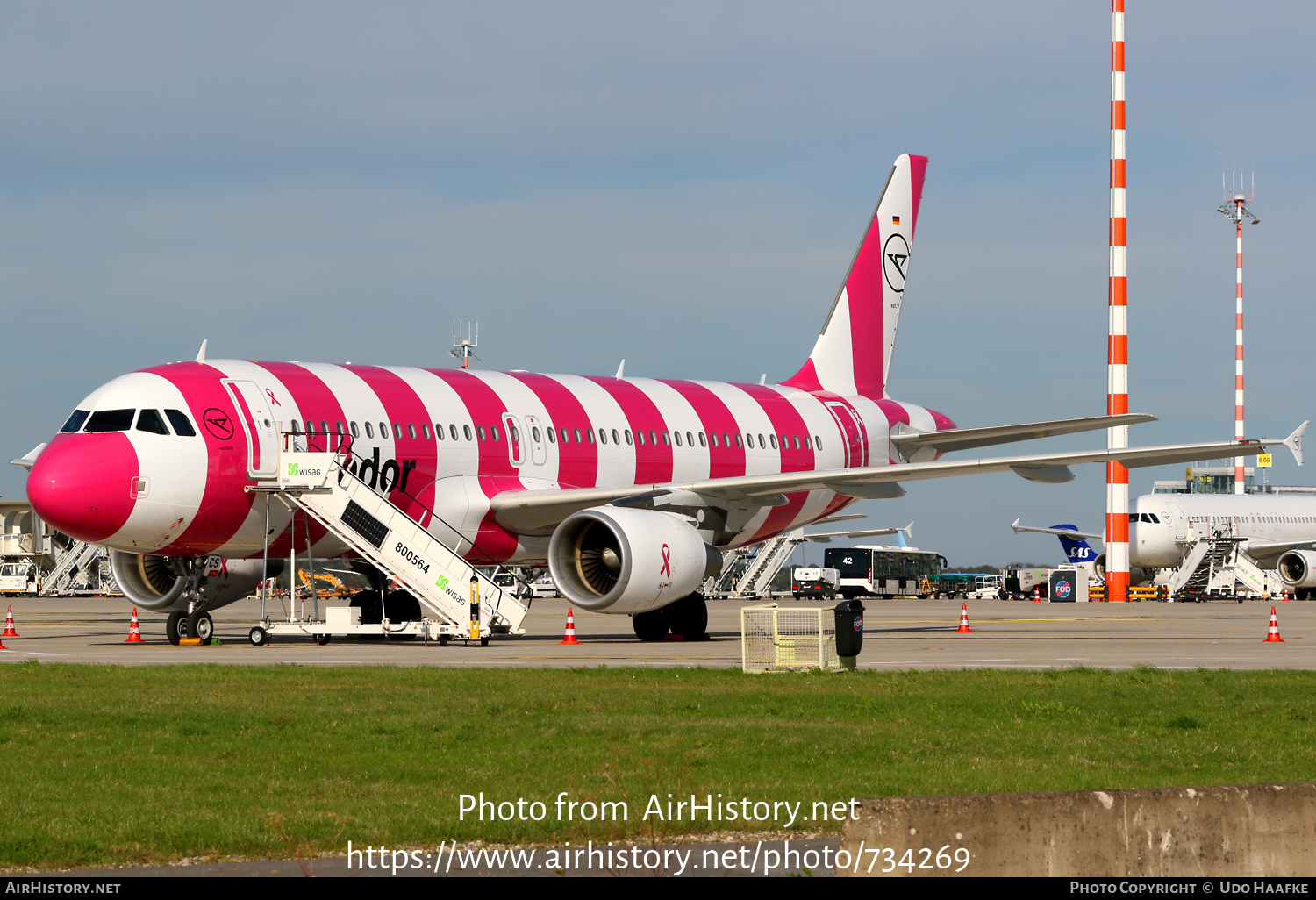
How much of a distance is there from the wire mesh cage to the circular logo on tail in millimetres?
18410

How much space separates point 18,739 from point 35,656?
10.8 metres

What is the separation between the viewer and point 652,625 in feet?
89.2

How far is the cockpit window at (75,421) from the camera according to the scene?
23.9 m

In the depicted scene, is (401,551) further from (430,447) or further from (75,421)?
(75,421)

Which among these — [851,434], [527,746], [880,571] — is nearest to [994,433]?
[851,434]

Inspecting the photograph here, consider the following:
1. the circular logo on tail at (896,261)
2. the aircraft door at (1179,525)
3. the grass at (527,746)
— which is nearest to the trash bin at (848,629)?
the grass at (527,746)

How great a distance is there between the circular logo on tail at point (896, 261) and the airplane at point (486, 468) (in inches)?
217

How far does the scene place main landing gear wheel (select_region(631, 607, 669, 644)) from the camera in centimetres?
2714

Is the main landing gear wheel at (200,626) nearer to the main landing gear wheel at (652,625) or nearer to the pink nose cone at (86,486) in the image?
the pink nose cone at (86,486)

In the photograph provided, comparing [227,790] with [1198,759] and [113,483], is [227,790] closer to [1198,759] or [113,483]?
[1198,759]

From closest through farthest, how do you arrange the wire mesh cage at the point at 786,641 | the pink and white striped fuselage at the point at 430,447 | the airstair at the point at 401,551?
the wire mesh cage at the point at 786,641 < the pink and white striped fuselage at the point at 430,447 < the airstair at the point at 401,551

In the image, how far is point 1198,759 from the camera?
10.5 meters
